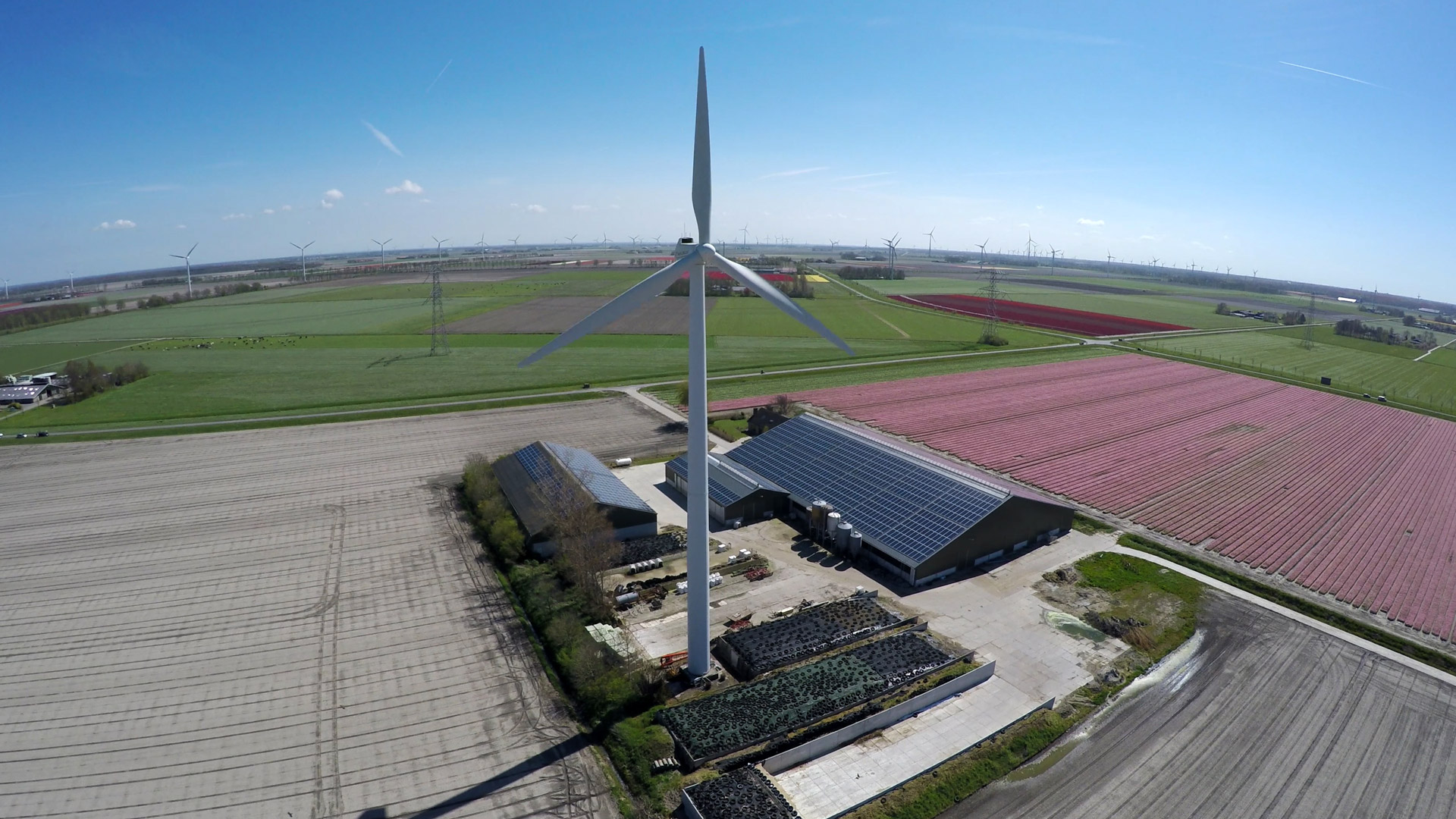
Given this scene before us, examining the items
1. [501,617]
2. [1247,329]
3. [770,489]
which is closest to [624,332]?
[770,489]

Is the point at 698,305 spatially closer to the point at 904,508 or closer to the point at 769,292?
the point at 769,292

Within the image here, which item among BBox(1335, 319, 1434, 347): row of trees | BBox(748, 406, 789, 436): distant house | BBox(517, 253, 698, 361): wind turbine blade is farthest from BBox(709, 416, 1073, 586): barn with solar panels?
BBox(1335, 319, 1434, 347): row of trees

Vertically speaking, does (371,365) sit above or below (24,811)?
above

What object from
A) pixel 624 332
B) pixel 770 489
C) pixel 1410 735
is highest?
→ pixel 624 332

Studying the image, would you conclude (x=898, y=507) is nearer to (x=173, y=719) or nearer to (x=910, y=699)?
(x=910, y=699)

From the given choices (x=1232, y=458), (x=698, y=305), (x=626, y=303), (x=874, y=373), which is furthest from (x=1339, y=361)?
(x=626, y=303)

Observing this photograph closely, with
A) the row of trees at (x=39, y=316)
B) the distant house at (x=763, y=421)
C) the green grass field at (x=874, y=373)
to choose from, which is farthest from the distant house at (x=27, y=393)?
the distant house at (x=763, y=421)
